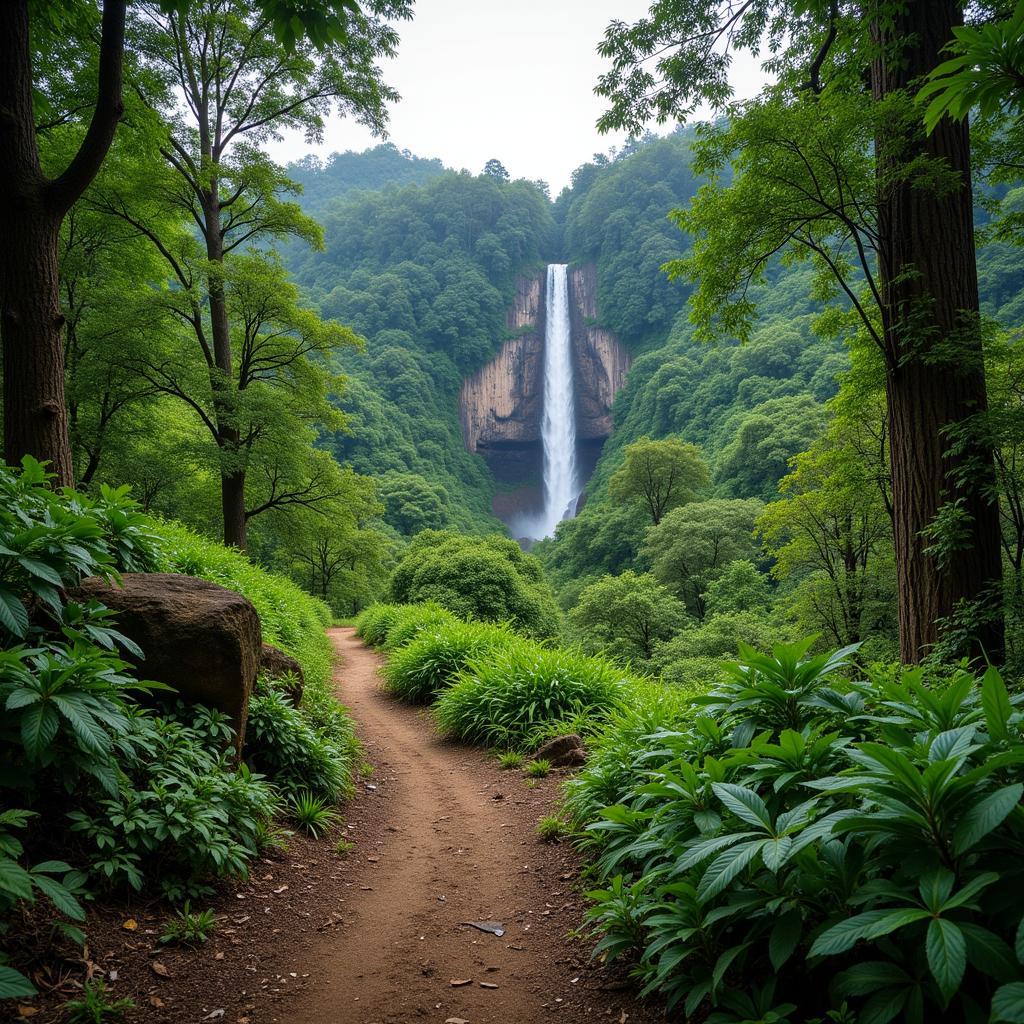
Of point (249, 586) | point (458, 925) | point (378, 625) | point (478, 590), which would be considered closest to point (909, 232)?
point (458, 925)

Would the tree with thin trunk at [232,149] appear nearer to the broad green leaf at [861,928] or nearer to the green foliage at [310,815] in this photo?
the green foliage at [310,815]

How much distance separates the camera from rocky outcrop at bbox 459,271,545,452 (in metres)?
71.1

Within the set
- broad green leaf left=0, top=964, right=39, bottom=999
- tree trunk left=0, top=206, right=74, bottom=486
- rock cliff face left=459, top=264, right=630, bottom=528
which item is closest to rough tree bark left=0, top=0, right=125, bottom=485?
tree trunk left=0, top=206, right=74, bottom=486

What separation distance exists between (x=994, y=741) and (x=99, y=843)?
131 inches

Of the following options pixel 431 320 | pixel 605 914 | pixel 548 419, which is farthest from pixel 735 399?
pixel 605 914

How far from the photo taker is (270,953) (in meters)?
2.84

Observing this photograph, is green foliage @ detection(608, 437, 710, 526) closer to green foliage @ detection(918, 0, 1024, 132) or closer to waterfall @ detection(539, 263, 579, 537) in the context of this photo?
waterfall @ detection(539, 263, 579, 537)

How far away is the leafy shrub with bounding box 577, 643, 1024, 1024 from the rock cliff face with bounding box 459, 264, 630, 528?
64.6m

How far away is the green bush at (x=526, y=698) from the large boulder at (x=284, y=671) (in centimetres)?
192

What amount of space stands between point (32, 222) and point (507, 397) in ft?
228

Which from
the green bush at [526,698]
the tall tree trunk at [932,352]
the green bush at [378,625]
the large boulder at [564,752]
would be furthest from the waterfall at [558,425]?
the tall tree trunk at [932,352]

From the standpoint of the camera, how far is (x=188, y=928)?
8.88ft

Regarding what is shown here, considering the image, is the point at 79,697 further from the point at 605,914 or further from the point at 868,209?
the point at 868,209

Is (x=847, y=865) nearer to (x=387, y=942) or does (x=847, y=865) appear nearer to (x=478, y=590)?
(x=387, y=942)
